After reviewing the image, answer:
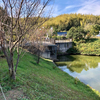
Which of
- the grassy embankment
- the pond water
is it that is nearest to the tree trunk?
the pond water

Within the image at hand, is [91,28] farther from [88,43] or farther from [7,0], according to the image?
[7,0]

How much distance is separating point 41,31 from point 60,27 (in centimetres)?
2975

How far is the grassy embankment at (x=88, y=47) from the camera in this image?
1947 centimetres

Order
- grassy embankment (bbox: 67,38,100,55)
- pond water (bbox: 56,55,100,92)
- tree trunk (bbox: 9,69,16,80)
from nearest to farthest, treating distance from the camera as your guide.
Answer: tree trunk (bbox: 9,69,16,80), pond water (bbox: 56,55,100,92), grassy embankment (bbox: 67,38,100,55)

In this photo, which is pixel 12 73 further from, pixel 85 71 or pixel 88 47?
pixel 88 47

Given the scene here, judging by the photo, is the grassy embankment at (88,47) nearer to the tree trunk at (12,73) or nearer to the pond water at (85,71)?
the pond water at (85,71)

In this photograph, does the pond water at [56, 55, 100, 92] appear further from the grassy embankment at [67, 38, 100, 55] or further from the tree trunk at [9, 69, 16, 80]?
the grassy embankment at [67, 38, 100, 55]

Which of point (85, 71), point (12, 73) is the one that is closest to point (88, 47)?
point (85, 71)

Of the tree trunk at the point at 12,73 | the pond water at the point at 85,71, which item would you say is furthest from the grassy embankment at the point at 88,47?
the tree trunk at the point at 12,73

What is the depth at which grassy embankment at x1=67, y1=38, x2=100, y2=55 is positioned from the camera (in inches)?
766

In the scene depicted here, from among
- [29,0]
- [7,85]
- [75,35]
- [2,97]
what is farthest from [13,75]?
[75,35]

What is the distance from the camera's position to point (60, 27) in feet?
122

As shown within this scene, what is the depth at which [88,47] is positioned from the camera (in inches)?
805

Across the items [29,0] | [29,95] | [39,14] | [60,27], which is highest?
[60,27]
